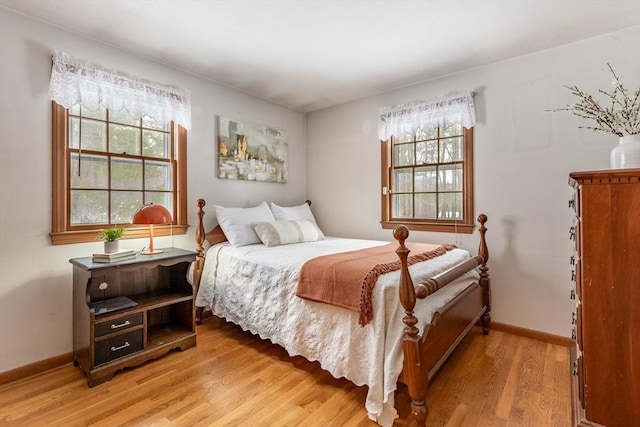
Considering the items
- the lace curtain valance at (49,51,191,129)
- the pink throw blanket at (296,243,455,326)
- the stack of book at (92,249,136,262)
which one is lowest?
the pink throw blanket at (296,243,455,326)

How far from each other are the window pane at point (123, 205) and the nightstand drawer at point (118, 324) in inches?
34.0

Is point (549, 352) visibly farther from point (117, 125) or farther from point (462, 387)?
point (117, 125)

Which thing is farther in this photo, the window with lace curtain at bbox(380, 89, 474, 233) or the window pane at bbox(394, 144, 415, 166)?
the window pane at bbox(394, 144, 415, 166)

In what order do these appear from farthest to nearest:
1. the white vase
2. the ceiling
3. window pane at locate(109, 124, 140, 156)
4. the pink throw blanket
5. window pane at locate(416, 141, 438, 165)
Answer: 1. window pane at locate(416, 141, 438, 165)
2. window pane at locate(109, 124, 140, 156)
3. the ceiling
4. the pink throw blanket
5. the white vase

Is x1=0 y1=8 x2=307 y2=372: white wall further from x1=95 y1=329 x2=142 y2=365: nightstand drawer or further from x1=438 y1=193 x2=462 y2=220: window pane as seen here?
x1=438 y1=193 x2=462 y2=220: window pane

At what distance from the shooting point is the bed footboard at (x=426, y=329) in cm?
159

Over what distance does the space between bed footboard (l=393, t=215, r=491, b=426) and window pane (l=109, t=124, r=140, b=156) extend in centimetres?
242

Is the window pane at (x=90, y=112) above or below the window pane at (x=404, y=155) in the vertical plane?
above

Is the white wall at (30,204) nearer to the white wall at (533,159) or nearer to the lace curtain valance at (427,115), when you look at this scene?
the lace curtain valance at (427,115)

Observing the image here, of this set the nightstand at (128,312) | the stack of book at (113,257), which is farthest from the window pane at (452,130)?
the stack of book at (113,257)

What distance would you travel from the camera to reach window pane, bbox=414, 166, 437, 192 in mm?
3275

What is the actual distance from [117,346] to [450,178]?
317cm

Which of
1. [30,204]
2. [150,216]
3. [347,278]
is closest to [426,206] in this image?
[347,278]

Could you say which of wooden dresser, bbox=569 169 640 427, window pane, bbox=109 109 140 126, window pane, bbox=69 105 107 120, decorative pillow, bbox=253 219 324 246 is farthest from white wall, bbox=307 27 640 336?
window pane, bbox=69 105 107 120
